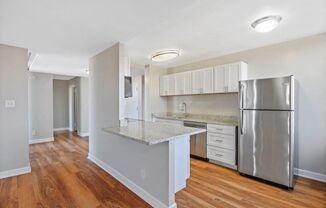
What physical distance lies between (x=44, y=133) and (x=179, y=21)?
570 centimetres

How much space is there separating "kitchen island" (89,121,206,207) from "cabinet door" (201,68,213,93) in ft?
5.79

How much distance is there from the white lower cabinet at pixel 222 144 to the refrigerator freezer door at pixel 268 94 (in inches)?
24.6

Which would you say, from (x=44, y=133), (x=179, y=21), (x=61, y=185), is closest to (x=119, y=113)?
(x=61, y=185)

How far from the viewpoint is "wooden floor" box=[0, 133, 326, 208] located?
6.89 ft

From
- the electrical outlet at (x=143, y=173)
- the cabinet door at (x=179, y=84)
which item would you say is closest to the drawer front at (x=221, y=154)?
the cabinet door at (x=179, y=84)

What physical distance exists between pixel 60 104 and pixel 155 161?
7438 mm

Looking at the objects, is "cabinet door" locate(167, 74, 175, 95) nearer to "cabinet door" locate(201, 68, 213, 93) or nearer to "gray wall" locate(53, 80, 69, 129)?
"cabinet door" locate(201, 68, 213, 93)

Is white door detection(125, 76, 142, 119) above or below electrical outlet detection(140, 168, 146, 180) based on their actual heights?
above

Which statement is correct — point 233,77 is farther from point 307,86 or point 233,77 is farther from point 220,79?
point 307,86

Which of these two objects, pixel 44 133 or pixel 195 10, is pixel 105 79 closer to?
pixel 195 10

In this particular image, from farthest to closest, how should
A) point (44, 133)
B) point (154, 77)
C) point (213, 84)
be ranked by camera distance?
point (44, 133)
point (154, 77)
point (213, 84)

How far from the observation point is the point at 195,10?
1.94 meters

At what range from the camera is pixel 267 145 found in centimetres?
261

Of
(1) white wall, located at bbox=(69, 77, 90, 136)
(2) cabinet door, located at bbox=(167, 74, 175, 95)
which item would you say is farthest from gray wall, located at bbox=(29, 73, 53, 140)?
(2) cabinet door, located at bbox=(167, 74, 175, 95)
